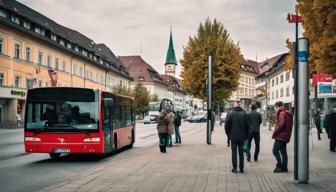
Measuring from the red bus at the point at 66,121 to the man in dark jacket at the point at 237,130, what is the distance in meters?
4.97

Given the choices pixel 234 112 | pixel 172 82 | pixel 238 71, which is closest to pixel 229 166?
pixel 234 112

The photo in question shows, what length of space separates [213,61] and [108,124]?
38780mm

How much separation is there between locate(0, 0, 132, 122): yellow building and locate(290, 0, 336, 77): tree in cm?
2095

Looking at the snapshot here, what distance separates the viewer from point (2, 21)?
1650 inches

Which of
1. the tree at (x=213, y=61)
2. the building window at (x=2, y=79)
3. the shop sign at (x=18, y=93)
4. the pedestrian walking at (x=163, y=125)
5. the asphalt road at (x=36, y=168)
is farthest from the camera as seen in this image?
the tree at (x=213, y=61)

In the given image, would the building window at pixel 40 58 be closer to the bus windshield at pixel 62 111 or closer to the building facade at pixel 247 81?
the bus windshield at pixel 62 111

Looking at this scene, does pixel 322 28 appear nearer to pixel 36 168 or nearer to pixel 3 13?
pixel 36 168

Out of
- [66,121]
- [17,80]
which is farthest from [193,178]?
[17,80]

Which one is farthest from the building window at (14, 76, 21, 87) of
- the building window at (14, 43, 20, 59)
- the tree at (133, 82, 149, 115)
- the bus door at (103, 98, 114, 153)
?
the tree at (133, 82, 149, 115)

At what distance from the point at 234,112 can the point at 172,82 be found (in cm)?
14774

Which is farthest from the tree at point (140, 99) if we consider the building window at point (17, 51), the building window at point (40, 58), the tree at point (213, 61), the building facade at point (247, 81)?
the building facade at point (247, 81)

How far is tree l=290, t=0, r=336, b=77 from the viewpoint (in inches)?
699

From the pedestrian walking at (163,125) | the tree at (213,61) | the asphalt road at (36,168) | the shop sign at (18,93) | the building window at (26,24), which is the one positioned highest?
the building window at (26,24)

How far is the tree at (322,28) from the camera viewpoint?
1777cm
